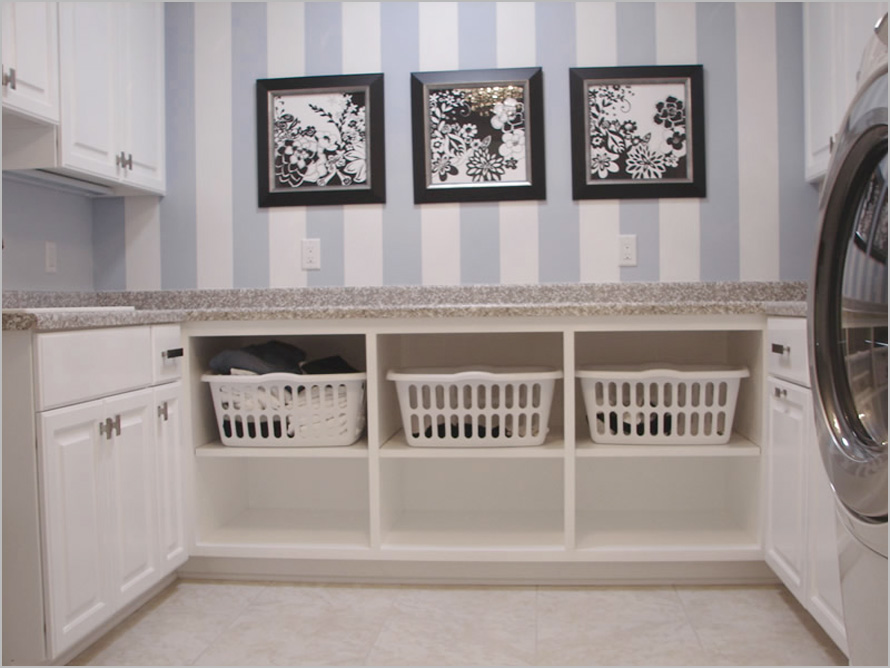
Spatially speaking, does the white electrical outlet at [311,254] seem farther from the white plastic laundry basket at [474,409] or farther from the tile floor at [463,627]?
the tile floor at [463,627]

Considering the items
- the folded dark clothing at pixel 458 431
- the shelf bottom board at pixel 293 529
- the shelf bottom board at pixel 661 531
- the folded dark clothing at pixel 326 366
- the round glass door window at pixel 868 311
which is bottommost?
the shelf bottom board at pixel 293 529

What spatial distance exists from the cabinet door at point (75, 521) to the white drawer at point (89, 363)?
0.04m

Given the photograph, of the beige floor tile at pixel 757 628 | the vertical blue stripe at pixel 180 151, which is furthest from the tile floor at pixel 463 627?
the vertical blue stripe at pixel 180 151

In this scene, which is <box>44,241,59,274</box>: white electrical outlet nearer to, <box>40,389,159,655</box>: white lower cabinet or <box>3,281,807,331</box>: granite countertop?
<box>3,281,807,331</box>: granite countertop

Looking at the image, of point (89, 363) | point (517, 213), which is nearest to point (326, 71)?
point (517, 213)

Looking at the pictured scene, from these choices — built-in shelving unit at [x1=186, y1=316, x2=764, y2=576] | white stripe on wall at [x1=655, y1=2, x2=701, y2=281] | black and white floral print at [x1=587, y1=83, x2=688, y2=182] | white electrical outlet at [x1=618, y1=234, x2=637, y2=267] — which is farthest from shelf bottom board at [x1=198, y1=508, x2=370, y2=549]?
black and white floral print at [x1=587, y1=83, x2=688, y2=182]

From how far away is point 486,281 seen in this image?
2.51 metres

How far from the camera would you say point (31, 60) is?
1872 millimetres

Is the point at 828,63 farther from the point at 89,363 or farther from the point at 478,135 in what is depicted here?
the point at 89,363

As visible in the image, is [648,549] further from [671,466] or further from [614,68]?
[614,68]

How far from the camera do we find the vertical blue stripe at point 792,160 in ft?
7.97

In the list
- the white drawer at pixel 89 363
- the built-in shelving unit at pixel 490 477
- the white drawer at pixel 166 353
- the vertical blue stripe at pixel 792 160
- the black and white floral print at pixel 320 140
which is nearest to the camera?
the white drawer at pixel 89 363

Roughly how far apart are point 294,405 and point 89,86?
44.4 inches

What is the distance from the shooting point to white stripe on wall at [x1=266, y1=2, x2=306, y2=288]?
256cm
